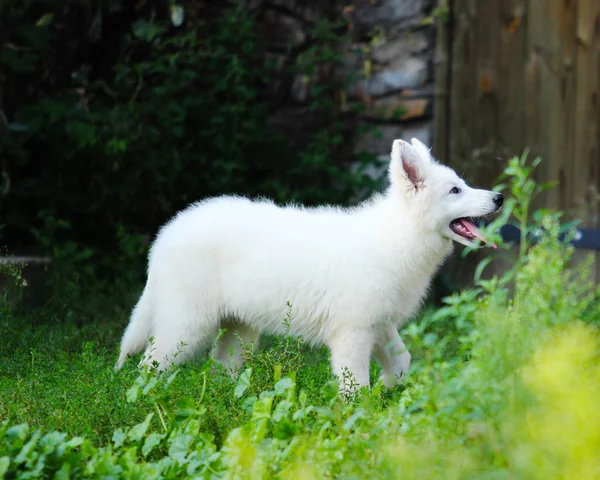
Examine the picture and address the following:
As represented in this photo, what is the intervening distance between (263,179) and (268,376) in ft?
10.8

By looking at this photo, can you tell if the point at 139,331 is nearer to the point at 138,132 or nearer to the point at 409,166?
the point at 409,166

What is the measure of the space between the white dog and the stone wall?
2114 millimetres

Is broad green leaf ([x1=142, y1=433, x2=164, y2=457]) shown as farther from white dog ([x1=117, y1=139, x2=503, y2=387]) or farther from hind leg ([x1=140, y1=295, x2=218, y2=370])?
hind leg ([x1=140, y1=295, x2=218, y2=370])

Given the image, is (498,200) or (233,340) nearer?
(498,200)

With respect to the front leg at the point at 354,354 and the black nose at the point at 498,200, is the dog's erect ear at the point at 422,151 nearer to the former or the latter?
the black nose at the point at 498,200

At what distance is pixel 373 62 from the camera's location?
21.5ft

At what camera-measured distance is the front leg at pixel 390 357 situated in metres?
4.13

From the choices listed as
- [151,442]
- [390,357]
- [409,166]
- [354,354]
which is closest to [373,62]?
[409,166]

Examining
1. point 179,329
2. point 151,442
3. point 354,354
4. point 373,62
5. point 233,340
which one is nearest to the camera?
point 151,442

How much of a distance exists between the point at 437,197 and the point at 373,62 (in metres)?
Answer: 2.71

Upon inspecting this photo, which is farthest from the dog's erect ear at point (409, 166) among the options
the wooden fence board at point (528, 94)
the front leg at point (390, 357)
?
the wooden fence board at point (528, 94)

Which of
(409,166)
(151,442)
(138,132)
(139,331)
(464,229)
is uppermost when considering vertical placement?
(409,166)

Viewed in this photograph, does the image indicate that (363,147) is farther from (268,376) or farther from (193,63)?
(268,376)

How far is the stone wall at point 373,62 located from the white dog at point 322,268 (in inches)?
A: 83.2
